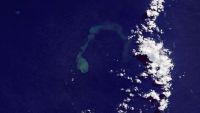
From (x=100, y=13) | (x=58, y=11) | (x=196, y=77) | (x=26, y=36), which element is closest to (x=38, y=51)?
(x=26, y=36)

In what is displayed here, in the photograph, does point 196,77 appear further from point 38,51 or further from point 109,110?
point 38,51

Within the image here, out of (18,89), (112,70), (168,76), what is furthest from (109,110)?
(18,89)

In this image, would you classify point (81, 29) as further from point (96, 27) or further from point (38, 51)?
point (38, 51)

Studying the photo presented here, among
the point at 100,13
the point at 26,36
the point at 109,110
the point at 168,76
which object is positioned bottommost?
the point at 109,110

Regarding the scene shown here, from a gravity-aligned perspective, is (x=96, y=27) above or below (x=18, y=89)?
above

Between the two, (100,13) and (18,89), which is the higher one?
(100,13)

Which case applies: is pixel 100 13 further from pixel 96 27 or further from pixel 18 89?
pixel 18 89
